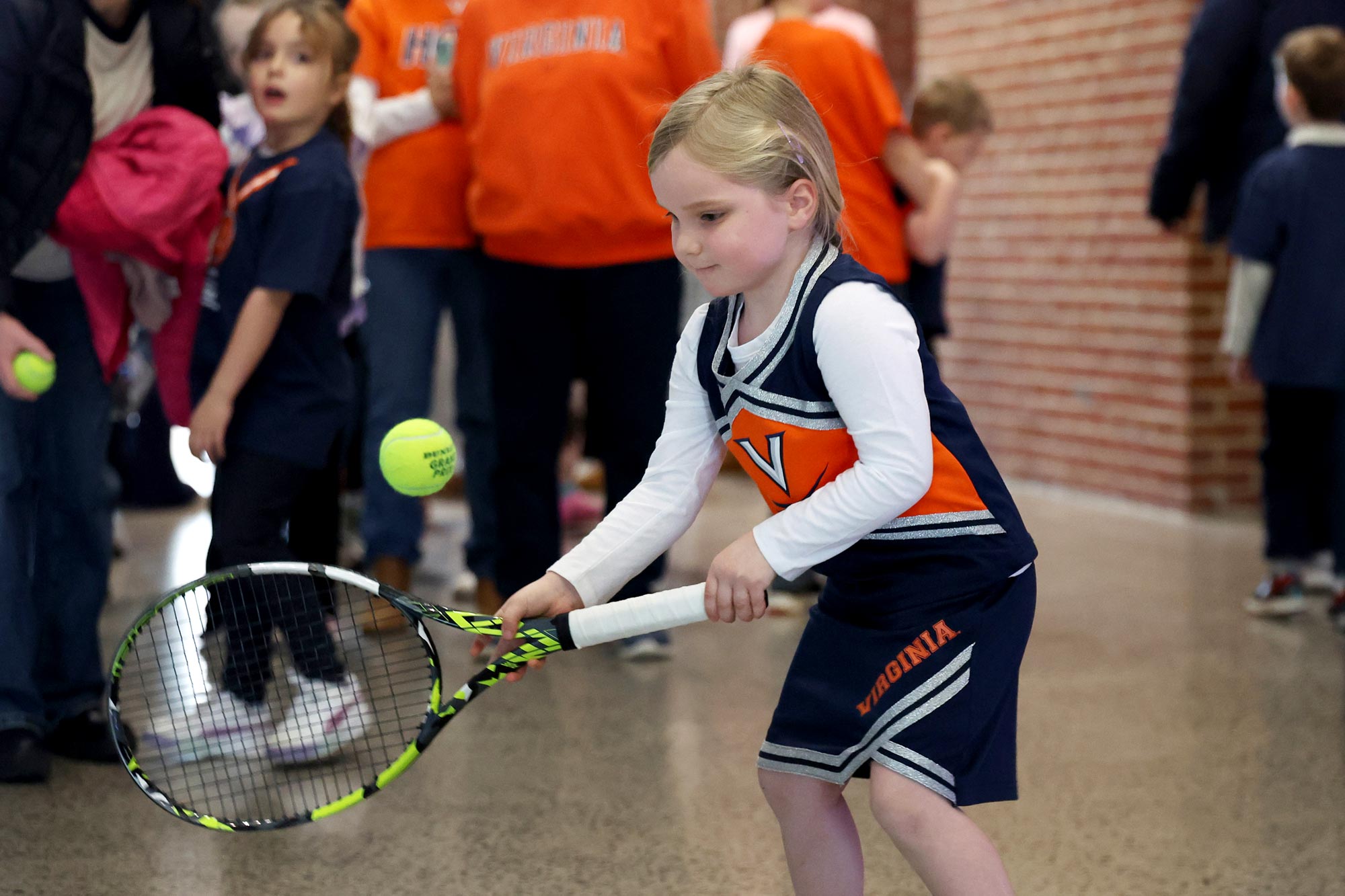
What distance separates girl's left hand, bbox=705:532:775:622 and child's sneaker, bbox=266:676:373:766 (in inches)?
31.9

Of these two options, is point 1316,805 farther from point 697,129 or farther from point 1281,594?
point 697,129

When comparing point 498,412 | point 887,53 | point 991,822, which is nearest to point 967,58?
point 887,53

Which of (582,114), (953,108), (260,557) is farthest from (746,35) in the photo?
(260,557)

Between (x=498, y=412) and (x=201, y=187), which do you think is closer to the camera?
(x=201, y=187)

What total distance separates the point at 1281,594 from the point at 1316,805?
1375 mm

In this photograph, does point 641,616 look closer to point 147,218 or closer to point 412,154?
point 147,218

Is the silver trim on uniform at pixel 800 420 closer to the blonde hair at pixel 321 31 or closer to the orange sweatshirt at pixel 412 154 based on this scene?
the blonde hair at pixel 321 31

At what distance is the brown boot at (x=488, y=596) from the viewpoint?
3617 mm

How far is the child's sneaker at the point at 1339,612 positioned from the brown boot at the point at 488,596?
2.00m

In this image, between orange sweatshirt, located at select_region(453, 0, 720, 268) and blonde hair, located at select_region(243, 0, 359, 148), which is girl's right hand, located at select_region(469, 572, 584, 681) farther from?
orange sweatshirt, located at select_region(453, 0, 720, 268)

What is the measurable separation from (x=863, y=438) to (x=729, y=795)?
3.70 ft

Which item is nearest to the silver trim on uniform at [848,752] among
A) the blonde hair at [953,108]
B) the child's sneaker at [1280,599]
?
the child's sneaker at [1280,599]

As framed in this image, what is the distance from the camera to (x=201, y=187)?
2582 mm

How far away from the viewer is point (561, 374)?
3.37 meters
